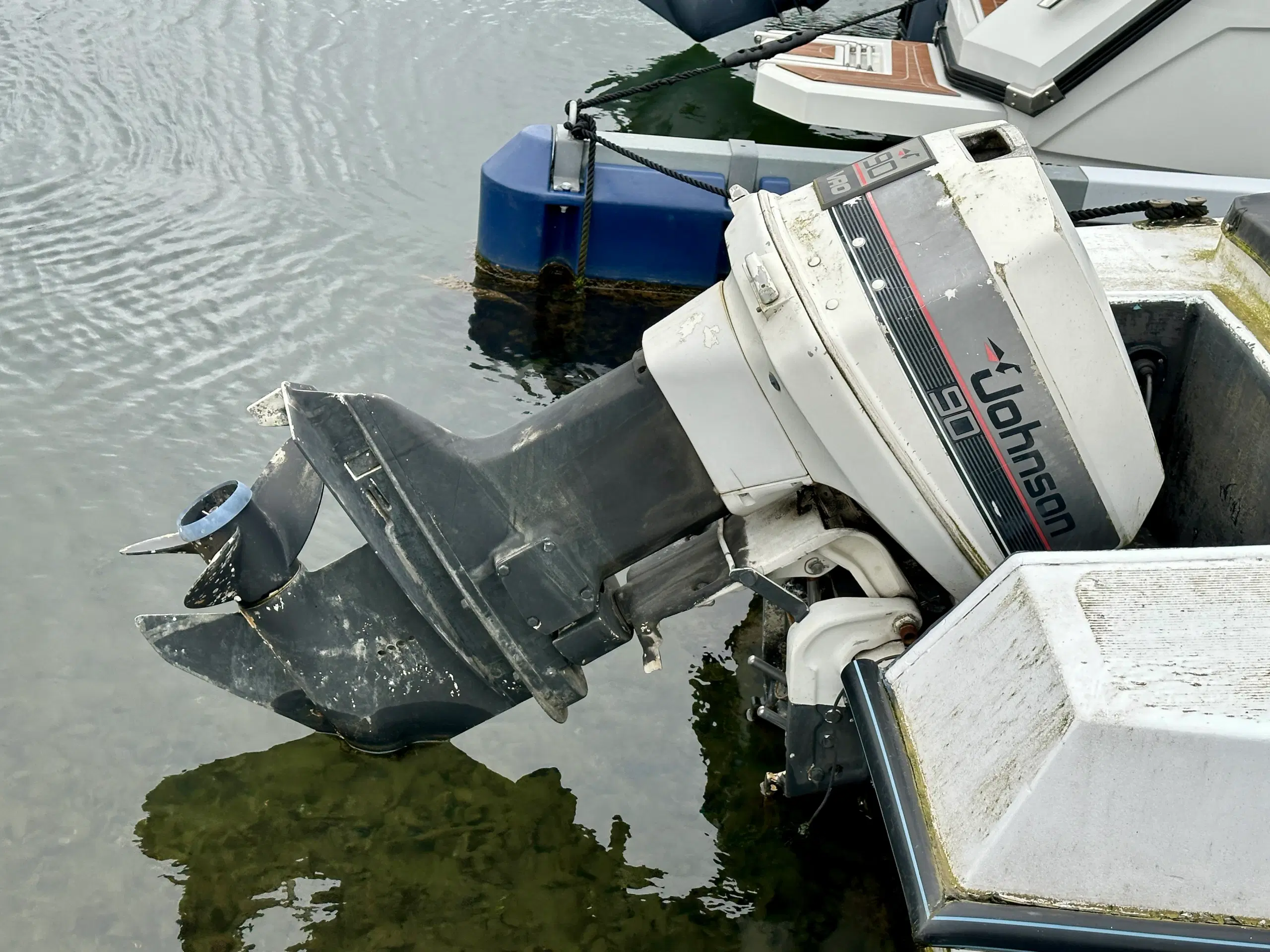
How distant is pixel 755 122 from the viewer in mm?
5223

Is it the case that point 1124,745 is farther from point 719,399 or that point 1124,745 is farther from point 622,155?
point 622,155

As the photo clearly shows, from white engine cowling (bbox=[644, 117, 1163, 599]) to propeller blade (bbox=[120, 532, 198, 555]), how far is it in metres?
0.82

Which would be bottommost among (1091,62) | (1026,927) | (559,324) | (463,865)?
(463,865)

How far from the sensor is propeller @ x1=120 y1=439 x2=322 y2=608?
1.97 metres

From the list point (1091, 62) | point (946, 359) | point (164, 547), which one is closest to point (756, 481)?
point (946, 359)

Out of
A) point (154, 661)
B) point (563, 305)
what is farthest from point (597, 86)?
point (154, 661)

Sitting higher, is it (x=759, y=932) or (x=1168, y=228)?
(x=1168, y=228)

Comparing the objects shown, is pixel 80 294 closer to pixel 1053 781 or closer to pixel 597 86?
pixel 597 86

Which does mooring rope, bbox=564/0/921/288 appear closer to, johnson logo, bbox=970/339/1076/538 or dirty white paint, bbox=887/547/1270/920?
johnson logo, bbox=970/339/1076/538

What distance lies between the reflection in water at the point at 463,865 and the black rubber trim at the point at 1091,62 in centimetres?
240

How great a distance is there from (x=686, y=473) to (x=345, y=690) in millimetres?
724

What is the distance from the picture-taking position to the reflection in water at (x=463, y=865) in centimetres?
210

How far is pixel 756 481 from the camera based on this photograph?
1845 millimetres

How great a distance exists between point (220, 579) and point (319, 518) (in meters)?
0.87
